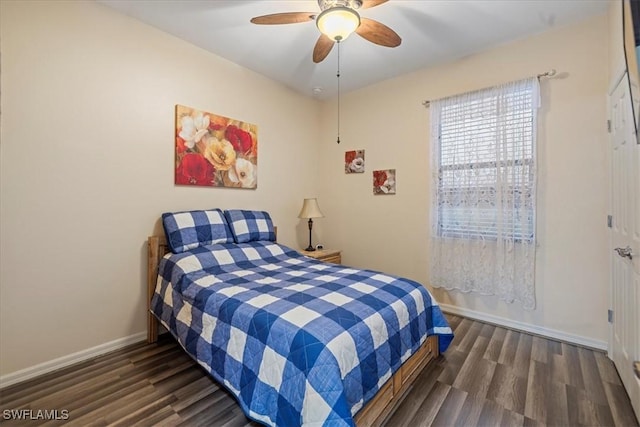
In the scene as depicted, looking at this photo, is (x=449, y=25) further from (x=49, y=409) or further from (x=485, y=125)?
(x=49, y=409)

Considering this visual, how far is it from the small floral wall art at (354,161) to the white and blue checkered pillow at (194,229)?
1.83m

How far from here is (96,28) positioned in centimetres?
217

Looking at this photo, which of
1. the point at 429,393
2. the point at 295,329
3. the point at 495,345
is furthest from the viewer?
the point at 495,345

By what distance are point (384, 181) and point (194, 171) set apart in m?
2.15

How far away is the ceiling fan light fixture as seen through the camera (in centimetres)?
173

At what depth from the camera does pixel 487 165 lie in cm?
270

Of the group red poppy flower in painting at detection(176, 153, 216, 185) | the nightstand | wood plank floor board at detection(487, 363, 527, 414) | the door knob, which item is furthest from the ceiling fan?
wood plank floor board at detection(487, 363, 527, 414)

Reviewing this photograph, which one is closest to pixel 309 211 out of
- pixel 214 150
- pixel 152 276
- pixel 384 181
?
pixel 384 181

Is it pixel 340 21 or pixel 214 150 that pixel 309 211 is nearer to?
pixel 214 150

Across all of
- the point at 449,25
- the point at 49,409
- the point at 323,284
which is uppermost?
the point at 449,25

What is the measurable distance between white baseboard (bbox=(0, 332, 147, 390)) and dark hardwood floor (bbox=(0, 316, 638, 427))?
5 centimetres

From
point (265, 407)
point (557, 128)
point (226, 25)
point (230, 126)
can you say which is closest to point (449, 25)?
point (557, 128)

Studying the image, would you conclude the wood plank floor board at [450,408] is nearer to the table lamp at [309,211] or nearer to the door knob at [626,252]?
the door knob at [626,252]

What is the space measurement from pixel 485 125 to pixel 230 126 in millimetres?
2569
